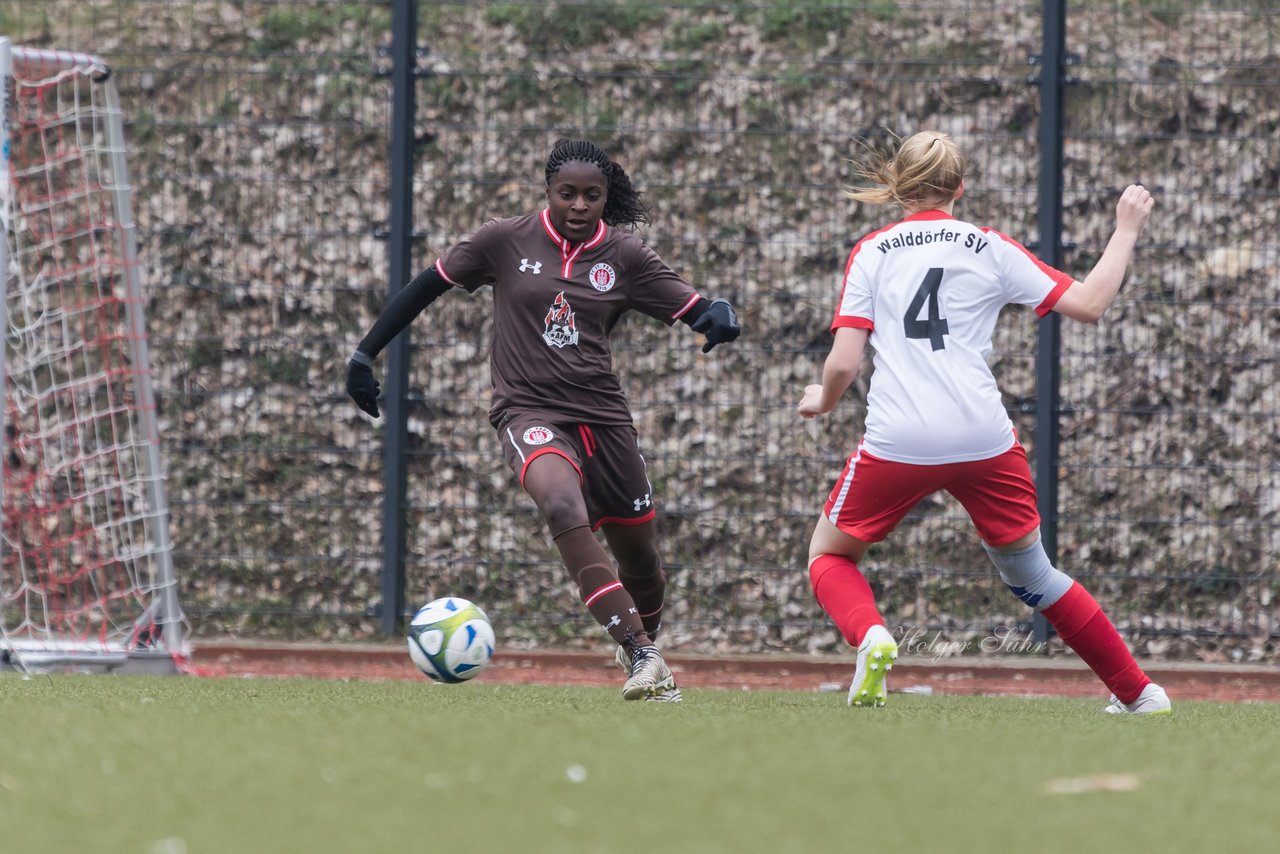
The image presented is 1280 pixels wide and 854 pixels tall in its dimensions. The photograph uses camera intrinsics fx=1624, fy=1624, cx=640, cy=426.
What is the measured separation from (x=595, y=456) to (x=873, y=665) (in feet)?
4.38

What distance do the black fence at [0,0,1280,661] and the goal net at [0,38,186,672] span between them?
39 cm

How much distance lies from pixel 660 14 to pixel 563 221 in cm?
392

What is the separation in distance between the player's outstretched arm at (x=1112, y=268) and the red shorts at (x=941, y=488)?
470 mm

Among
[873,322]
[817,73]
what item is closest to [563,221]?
[873,322]

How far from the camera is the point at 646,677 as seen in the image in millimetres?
5164

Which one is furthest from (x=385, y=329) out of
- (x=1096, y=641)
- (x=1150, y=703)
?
(x=1150, y=703)

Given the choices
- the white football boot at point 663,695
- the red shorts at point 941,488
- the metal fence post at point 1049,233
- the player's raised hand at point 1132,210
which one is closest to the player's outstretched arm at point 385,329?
the white football boot at point 663,695

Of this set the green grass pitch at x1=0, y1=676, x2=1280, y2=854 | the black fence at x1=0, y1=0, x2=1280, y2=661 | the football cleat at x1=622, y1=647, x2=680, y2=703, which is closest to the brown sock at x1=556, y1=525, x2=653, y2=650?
the football cleat at x1=622, y1=647, x2=680, y2=703

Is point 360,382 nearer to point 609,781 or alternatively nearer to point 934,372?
point 934,372

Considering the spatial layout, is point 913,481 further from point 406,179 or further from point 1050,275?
point 406,179

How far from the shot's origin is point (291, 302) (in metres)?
8.51

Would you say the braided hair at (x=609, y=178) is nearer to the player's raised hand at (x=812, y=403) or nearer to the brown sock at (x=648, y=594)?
the player's raised hand at (x=812, y=403)

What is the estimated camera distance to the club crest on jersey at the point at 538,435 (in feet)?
18.0

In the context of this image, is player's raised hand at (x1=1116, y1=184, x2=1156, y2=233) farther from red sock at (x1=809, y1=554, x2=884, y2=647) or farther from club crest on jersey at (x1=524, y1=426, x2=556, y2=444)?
club crest on jersey at (x1=524, y1=426, x2=556, y2=444)
